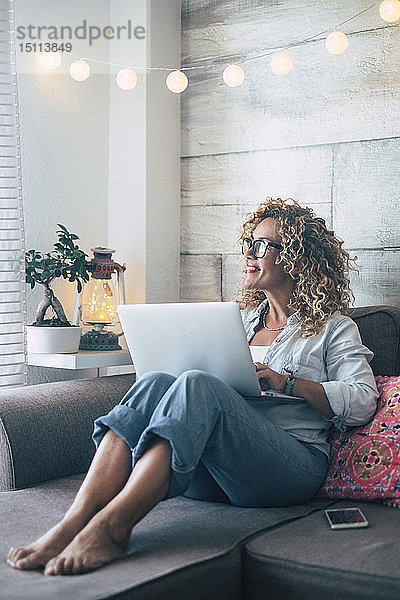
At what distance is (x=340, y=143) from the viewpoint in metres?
2.88

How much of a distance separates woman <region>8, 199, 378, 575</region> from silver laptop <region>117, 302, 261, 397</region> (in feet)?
0.24

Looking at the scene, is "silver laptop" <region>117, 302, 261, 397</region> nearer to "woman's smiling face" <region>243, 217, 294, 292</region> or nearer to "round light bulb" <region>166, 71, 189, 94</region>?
"woman's smiling face" <region>243, 217, 294, 292</region>

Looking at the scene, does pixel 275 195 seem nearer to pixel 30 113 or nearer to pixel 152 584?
pixel 30 113

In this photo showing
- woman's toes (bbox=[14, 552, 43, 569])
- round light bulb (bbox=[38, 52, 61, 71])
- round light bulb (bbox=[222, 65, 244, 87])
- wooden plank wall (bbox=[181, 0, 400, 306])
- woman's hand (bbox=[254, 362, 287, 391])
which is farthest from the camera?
round light bulb (bbox=[38, 52, 61, 71])

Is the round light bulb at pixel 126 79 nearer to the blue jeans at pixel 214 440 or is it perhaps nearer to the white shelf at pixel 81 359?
the white shelf at pixel 81 359

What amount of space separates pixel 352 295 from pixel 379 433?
68 centimetres

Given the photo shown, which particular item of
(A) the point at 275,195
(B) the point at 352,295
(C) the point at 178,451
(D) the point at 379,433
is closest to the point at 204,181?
(A) the point at 275,195

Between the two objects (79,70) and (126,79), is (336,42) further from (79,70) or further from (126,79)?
(79,70)

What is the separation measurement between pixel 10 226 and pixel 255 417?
1.20 meters

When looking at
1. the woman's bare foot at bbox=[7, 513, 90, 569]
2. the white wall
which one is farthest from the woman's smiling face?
the woman's bare foot at bbox=[7, 513, 90, 569]

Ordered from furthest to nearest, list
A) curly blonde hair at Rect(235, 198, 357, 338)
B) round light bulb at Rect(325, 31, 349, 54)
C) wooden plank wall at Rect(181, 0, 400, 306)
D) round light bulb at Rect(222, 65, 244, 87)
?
round light bulb at Rect(222, 65, 244, 87) < wooden plank wall at Rect(181, 0, 400, 306) < round light bulb at Rect(325, 31, 349, 54) < curly blonde hair at Rect(235, 198, 357, 338)

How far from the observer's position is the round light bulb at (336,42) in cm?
266

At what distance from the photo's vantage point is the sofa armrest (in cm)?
219

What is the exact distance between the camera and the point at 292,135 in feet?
9.91
